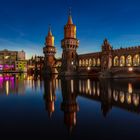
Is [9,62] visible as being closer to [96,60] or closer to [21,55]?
[21,55]

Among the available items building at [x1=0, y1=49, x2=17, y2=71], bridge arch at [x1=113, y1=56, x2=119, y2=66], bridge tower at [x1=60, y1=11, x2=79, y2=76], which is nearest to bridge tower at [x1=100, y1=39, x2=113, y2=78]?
bridge arch at [x1=113, y1=56, x2=119, y2=66]

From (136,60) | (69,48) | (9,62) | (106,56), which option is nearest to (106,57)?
(106,56)

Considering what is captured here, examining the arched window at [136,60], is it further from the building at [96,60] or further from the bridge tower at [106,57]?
the bridge tower at [106,57]

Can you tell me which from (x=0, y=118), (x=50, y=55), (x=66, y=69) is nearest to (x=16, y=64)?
(x=50, y=55)

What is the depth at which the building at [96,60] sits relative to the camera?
6688cm

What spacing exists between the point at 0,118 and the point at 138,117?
1116 cm

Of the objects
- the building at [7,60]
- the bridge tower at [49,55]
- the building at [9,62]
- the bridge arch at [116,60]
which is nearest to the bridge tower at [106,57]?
the bridge arch at [116,60]

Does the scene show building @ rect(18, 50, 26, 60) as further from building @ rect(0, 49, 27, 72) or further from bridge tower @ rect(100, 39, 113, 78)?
bridge tower @ rect(100, 39, 113, 78)

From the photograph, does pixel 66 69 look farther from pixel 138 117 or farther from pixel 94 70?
→ pixel 138 117

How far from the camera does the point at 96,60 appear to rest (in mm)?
87688

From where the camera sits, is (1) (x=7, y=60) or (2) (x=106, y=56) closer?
(2) (x=106, y=56)

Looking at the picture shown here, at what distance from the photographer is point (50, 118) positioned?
15.0m

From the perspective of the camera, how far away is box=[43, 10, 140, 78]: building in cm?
6688

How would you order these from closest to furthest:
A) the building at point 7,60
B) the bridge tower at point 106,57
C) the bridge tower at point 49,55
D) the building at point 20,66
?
the bridge tower at point 106,57
the bridge tower at point 49,55
the building at point 7,60
the building at point 20,66
